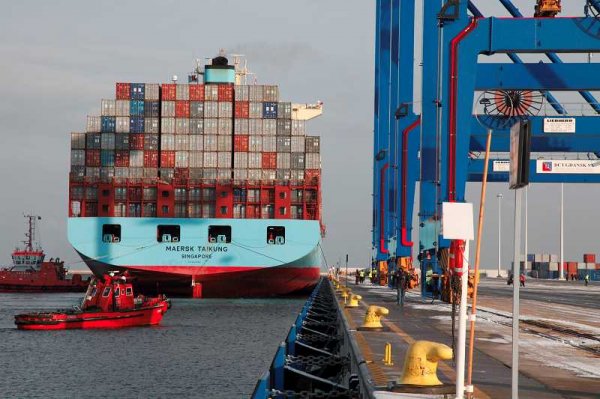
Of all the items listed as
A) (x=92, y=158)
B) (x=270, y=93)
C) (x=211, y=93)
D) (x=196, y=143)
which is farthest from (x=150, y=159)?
(x=270, y=93)

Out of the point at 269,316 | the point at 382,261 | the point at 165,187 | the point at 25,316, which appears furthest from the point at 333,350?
the point at 382,261

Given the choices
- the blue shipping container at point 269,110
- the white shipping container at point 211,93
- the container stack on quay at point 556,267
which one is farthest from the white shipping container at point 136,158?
the container stack on quay at point 556,267

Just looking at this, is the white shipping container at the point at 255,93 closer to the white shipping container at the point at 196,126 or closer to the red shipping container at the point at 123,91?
the white shipping container at the point at 196,126

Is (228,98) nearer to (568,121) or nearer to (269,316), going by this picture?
(269,316)

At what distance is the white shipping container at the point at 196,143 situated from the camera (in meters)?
73.9

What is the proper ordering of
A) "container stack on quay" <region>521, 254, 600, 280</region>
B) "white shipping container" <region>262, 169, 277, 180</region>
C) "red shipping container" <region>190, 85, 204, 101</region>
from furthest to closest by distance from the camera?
"container stack on quay" <region>521, 254, 600, 280</region> → "red shipping container" <region>190, 85, 204, 101</region> → "white shipping container" <region>262, 169, 277, 180</region>

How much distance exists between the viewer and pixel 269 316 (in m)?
55.1

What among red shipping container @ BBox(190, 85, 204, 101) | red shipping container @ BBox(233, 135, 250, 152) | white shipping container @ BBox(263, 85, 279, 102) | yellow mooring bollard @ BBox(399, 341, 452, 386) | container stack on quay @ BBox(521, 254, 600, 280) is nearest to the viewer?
yellow mooring bollard @ BBox(399, 341, 452, 386)

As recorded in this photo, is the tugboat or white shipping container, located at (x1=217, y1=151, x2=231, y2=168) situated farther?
the tugboat

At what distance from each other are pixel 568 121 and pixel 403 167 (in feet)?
62.1

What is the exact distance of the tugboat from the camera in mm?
102125

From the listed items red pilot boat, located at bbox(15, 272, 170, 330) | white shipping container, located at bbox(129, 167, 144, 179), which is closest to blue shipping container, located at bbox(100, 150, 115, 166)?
white shipping container, located at bbox(129, 167, 144, 179)

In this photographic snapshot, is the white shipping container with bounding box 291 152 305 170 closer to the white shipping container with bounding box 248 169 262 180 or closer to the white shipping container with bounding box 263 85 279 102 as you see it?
the white shipping container with bounding box 248 169 262 180

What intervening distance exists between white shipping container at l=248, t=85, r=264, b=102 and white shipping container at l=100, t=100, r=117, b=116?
1076cm
